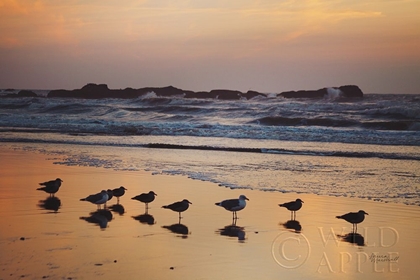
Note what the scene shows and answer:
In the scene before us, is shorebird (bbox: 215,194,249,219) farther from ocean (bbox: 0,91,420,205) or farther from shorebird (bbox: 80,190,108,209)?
ocean (bbox: 0,91,420,205)

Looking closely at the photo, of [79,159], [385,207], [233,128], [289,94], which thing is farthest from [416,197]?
[289,94]

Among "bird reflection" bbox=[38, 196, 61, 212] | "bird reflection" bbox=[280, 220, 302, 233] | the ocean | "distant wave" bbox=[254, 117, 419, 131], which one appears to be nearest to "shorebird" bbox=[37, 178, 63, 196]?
"bird reflection" bbox=[38, 196, 61, 212]

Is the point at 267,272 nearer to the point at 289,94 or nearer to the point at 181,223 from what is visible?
the point at 181,223

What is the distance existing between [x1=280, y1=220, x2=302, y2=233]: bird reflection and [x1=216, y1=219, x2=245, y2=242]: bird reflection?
28.3 inches

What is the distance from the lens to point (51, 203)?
404 inches

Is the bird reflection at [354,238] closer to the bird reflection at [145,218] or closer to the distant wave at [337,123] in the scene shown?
the bird reflection at [145,218]

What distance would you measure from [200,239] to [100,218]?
1.97 meters

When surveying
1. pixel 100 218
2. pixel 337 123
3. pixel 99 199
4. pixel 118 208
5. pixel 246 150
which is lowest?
pixel 337 123

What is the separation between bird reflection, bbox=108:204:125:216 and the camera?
32.4 feet

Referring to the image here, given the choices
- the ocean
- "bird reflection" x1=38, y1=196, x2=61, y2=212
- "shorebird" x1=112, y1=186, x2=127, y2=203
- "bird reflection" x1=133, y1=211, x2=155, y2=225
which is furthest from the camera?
the ocean

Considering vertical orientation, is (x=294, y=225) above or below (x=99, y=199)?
below

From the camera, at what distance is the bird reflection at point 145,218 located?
354 inches

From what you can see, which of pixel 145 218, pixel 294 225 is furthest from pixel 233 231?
pixel 145 218

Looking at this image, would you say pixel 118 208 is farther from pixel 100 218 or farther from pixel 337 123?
pixel 337 123
